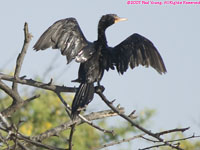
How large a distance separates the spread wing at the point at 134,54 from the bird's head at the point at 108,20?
0.82ft

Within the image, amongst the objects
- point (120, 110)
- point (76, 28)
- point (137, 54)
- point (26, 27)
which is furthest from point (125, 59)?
point (26, 27)

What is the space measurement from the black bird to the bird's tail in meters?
0.05

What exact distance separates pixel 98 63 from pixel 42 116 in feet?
33.0

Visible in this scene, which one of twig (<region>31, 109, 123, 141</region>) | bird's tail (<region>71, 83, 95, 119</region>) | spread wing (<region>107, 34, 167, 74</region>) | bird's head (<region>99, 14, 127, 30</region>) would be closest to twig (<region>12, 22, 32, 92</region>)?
twig (<region>31, 109, 123, 141</region>)

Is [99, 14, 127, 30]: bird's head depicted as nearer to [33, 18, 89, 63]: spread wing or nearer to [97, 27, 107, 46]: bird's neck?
[97, 27, 107, 46]: bird's neck

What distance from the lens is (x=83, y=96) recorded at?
19.1 feet

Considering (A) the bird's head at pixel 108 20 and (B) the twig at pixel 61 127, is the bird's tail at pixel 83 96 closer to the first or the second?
(B) the twig at pixel 61 127

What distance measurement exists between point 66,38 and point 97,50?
373 mm

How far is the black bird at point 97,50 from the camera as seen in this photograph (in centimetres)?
642

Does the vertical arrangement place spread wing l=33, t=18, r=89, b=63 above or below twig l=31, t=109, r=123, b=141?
above

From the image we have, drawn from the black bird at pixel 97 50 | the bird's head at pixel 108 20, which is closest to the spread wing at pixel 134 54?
the black bird at pixel 97 50

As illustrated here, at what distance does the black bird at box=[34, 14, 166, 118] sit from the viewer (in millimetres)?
6422

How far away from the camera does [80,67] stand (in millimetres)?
6641

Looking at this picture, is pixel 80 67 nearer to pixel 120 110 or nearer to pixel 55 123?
pixel 120 110
